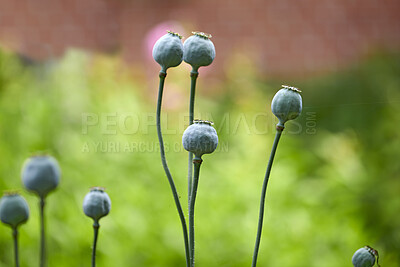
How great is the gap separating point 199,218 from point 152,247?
0.56 feet

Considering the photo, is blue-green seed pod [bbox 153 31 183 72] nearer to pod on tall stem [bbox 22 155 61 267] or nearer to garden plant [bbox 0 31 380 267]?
garden plant [bbox 0 31 380 267]

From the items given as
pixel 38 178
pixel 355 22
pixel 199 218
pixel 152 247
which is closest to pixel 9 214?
pixel 38 178

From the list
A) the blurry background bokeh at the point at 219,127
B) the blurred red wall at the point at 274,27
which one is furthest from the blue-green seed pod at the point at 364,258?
the blurred red wall at the point at 274,27

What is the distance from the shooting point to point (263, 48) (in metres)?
2.96

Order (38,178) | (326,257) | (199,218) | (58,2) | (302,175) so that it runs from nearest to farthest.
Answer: (38,178) < (326,257) < (199,218) < (302,175) < (58,2)

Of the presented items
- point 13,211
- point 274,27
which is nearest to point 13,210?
point 13,211

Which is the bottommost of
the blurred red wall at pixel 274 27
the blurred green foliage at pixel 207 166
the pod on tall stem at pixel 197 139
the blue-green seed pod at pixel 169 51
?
the blurred green foliage at pixel 207 166

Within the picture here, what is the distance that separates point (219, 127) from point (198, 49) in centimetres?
162

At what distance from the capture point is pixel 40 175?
0.42 meters

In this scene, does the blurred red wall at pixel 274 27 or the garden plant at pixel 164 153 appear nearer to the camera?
the garden plant at pixel 164 153

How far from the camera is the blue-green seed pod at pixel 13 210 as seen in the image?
43cm

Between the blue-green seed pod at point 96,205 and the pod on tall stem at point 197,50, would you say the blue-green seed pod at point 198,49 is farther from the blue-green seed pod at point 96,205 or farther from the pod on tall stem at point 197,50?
the blue-green seed pod at point 96,205

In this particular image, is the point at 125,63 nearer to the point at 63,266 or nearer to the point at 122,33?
the point at 122,33

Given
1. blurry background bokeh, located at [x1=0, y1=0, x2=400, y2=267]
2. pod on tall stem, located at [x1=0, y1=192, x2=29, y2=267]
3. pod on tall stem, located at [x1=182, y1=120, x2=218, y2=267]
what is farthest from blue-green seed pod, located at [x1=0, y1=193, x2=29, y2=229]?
blurry background bokeh, located at [x1=0, y1=0, x2=400, y2=267]
